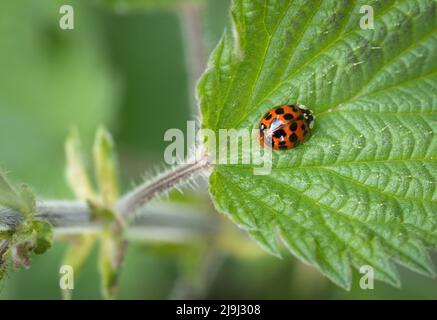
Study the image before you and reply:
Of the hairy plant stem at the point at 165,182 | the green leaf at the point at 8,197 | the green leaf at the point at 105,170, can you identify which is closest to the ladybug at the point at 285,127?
the hairy plant stem at the point at 165,182

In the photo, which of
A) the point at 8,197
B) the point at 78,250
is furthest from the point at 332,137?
the point at 78,250

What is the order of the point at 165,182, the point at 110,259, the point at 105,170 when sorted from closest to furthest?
the point at 165,182
the point at 110,259
the point at 105,170

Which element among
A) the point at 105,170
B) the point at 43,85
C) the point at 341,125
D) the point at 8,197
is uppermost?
the point at 43,85

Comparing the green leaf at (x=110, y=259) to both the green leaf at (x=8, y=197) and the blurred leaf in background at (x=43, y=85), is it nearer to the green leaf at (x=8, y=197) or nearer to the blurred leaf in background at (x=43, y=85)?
the green leaf at (x=8, y=197)

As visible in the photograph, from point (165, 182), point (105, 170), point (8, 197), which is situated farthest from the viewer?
point (105, 170)

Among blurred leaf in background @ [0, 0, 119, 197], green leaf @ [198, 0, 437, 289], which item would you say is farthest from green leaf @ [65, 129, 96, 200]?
blurred leaf in background @ [0, 0, 119, 197]

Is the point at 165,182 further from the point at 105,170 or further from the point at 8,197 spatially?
the point at 8,197

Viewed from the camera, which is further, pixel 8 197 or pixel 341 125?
pixel 341 125
